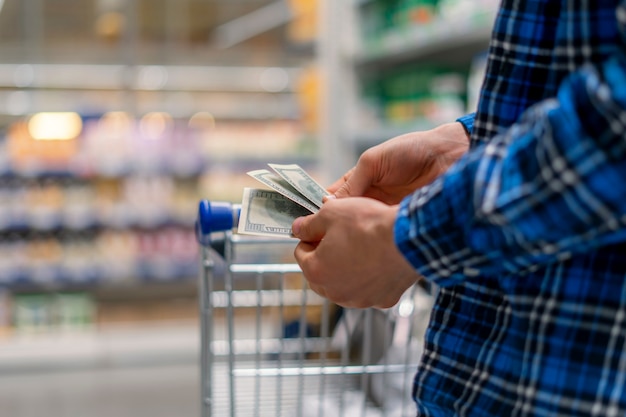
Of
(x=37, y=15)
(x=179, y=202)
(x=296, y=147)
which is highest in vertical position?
(x=37, y=15)

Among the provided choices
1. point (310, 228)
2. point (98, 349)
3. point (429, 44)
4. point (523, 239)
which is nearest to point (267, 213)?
point (310, 228)

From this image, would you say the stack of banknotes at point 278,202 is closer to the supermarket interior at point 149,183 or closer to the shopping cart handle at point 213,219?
the shopping cart handle at point 213,219

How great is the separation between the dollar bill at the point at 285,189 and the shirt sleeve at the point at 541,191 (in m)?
0.27

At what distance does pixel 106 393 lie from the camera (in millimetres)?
4828

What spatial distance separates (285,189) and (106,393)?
4.08 metres

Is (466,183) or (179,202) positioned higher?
(466,183)

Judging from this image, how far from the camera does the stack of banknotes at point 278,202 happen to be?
3.53 feet

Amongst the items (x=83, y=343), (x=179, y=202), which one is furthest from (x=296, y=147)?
(x=83, y=343)

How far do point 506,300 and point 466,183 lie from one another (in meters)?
0.16

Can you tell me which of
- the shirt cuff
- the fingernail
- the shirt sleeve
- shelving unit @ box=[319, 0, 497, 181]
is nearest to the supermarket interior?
shelving unit @ box=[319, 0, 497, 181]

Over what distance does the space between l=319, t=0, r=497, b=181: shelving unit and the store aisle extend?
5.05ft

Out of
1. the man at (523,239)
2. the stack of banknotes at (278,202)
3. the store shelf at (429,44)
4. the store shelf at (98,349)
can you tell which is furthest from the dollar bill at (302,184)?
the store shelf at (98,349)

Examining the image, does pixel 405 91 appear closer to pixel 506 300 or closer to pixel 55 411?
pixel 55 411

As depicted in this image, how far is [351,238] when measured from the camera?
86cm
